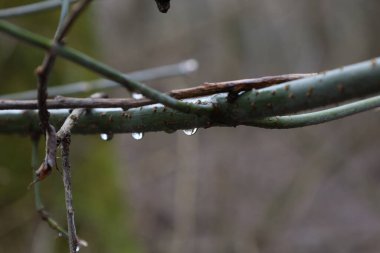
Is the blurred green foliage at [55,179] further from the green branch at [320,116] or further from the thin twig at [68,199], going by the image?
the green branch at [320,116]

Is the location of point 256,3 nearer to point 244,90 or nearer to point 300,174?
point 300,174

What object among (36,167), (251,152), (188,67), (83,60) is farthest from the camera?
(251,152)

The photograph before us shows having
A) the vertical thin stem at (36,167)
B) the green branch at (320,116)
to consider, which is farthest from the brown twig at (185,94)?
the vertical thin stem at (36,167)

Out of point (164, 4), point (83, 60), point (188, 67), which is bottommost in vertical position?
point (83, 60)

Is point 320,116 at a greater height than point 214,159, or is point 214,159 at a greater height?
point 214,159

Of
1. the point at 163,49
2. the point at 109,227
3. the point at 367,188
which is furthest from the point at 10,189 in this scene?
the point at 367,188

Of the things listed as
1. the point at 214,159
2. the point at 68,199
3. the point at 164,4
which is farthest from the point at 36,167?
the point at 214,159

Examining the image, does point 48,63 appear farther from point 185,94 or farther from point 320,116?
point 320,116
